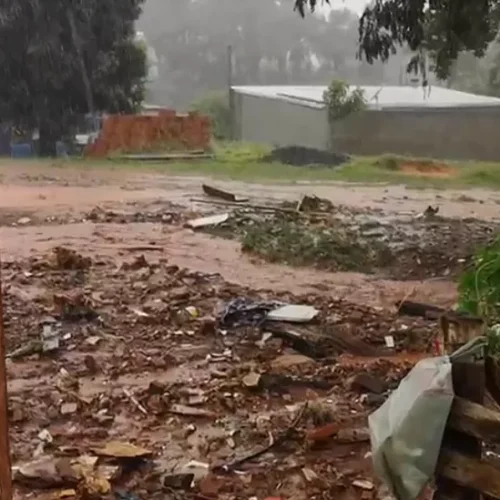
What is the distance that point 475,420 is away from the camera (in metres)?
1.95

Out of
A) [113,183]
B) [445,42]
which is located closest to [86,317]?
[113,183]

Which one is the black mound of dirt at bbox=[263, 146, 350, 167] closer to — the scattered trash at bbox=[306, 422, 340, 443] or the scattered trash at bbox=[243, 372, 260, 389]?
the scattered trash at bbox=[243, 372, 260, 389]

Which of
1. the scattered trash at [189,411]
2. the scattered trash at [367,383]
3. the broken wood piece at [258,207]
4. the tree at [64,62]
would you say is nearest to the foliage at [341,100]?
the broken wood piece at [258,207]

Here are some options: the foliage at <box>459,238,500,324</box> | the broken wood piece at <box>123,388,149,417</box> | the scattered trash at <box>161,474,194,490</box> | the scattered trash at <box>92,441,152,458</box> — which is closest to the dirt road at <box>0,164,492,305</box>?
the broken wood piece at <box>123,388,149,417</box>

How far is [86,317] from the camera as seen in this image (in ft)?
13.2

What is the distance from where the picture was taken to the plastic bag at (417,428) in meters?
1.99

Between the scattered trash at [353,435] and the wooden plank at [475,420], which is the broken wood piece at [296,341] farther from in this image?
the wooden plank at [475,420]

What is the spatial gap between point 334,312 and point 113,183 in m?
1.09

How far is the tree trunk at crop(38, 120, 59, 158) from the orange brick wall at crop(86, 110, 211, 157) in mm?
155

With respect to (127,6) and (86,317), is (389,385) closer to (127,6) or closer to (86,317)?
(86,317)

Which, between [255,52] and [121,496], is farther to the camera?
[255,52]

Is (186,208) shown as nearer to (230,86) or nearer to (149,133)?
(149,133)

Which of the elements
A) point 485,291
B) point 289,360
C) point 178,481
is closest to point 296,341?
point 289,360

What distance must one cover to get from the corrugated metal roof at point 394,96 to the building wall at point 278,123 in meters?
0.03
